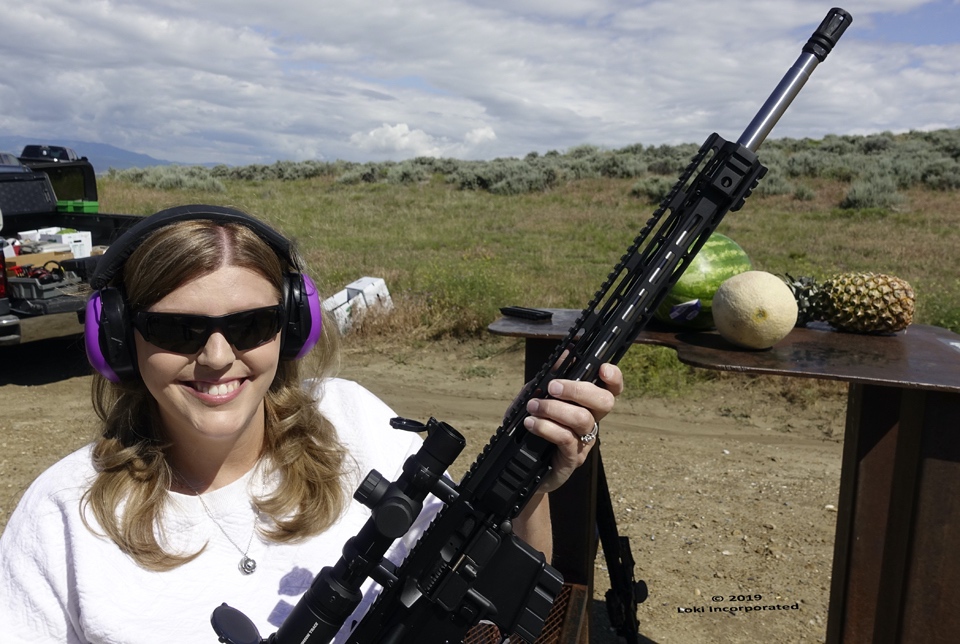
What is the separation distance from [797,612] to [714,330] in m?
2.00

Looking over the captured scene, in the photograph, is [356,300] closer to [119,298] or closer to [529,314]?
[529,314]

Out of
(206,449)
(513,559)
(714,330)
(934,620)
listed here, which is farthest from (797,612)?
(206,449)

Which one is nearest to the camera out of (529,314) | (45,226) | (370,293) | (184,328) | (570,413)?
(570,413)

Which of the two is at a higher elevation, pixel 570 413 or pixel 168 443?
pixel 570 413

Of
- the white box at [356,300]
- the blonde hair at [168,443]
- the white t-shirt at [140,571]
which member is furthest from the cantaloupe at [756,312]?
the white box at [356,300]

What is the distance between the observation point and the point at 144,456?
199 cm

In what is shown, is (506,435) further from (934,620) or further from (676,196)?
(934,620)

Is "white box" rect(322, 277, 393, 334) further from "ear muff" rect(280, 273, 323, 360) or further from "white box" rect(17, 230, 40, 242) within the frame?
"ear muff" rect(280, 273, 323, 360)

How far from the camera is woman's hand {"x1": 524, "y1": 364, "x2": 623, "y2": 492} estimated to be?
1.67 metres

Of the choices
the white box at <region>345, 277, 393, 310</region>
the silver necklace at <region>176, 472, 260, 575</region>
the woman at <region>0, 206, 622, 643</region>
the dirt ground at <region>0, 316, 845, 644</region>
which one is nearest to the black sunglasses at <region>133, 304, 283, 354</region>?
the woman at <region>0, 206, 622, 643</region>

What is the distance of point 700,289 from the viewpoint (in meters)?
3.01

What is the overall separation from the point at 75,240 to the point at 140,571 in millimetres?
7669

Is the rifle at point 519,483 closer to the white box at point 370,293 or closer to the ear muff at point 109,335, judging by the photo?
the ear muff at point 109,335

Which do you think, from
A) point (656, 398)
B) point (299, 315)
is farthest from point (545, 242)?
point (299, 315)
